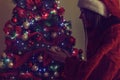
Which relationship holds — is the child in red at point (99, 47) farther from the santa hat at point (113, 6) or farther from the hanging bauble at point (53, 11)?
the hanging bauble at point (53, 11)

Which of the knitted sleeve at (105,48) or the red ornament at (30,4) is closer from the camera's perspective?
the knitted sleeve at (105,48)

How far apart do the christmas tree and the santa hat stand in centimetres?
32

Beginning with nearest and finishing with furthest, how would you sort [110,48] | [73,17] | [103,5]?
[110,48]
[103,5]
[73,17]

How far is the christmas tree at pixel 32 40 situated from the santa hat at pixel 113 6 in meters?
0.32

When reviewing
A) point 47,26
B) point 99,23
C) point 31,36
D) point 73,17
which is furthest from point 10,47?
point 73,17

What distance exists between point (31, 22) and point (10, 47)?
0.21 m

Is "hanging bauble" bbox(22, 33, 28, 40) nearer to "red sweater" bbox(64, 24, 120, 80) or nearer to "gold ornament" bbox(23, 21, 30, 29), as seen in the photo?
"gold ornament" bbox(23, 21, 30, 29)

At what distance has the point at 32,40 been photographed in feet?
6.36

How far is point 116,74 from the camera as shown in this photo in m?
1.76

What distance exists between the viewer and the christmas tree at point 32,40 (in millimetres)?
1896

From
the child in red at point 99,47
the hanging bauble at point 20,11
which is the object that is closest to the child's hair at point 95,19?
the child in red at point 99,47

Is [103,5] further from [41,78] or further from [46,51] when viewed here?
[41,78]

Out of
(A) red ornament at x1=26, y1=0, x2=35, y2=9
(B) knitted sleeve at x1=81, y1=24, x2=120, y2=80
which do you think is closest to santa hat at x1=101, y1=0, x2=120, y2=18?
→ (B) knitted sleeve at x1=81, y1=24, x2=120, y2=80

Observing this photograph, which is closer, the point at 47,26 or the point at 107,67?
the point at 107,67
